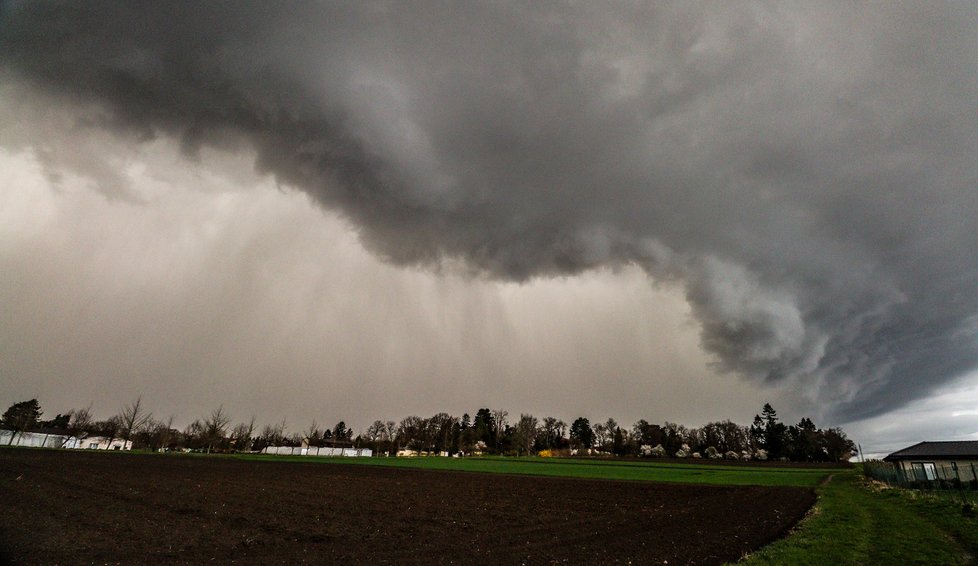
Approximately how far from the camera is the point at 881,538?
18562 mm

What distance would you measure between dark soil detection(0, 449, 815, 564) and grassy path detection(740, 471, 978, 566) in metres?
1.34

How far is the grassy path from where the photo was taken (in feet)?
49.2

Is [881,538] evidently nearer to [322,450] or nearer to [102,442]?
[322,450]

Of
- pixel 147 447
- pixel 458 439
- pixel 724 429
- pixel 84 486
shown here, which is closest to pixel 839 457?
pixel 724 429

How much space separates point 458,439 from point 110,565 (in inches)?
7443

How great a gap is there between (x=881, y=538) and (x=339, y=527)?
23096 mm

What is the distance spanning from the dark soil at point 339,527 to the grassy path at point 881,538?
134cm

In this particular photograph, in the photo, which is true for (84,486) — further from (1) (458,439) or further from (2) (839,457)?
(2) (839,457)

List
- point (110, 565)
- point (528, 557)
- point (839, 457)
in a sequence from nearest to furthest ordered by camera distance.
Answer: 1. point (110, 565)
2. point (528, 557)
3. point (839, 457)

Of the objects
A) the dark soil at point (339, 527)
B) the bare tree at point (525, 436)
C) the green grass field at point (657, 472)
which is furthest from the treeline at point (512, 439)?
the dark soil at point (339, 527)

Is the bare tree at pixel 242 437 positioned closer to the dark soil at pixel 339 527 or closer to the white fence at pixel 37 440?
the white fence at pixel 37 440

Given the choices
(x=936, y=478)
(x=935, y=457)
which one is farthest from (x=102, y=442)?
(x=935, y=457)

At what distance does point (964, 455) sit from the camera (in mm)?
60594

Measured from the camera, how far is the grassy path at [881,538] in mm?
14984
